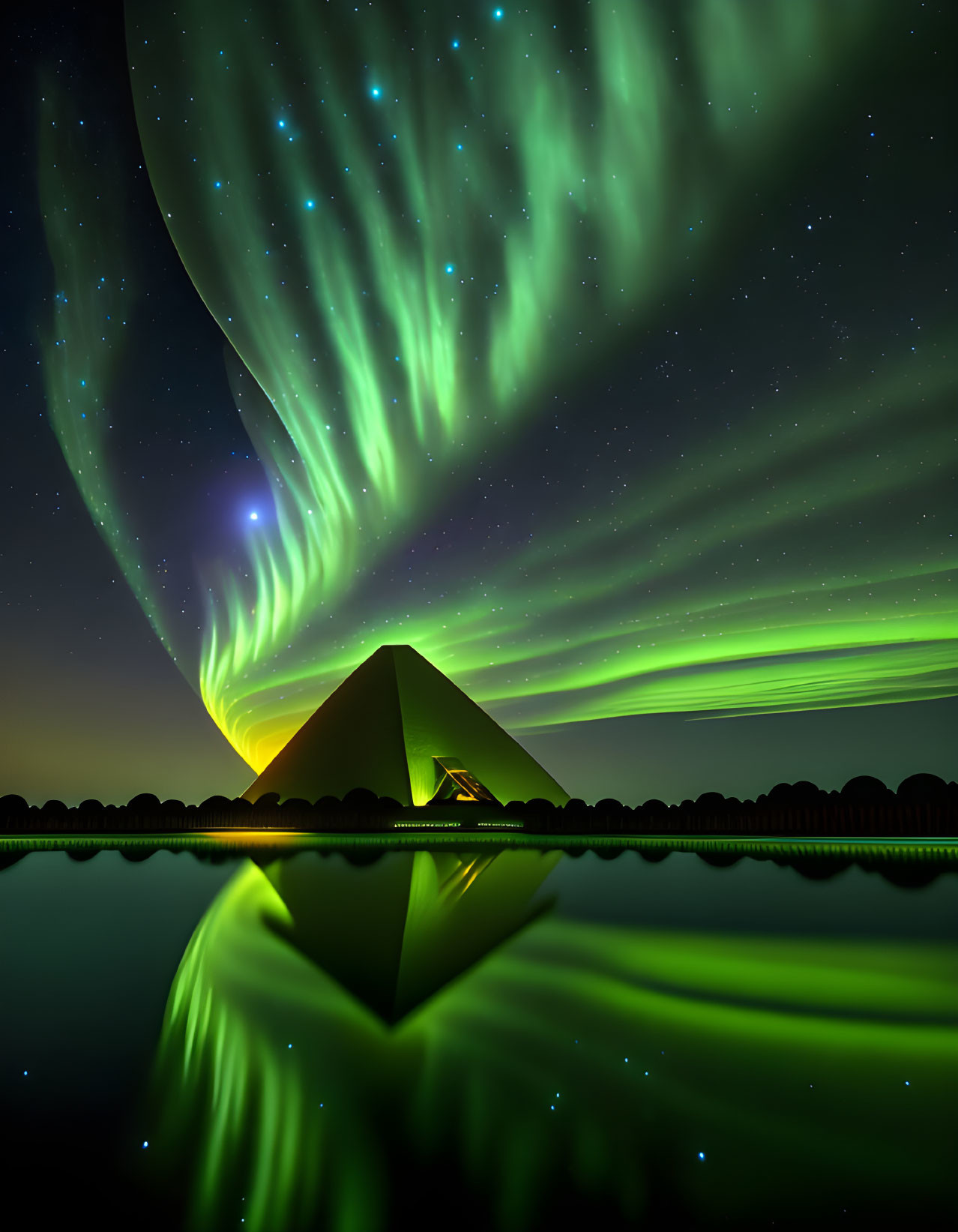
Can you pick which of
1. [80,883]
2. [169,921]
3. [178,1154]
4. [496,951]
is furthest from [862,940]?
[80,883]

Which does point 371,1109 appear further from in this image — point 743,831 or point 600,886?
point 743,831

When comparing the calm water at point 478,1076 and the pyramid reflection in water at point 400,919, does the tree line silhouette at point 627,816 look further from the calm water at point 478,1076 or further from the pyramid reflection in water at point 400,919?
the calm water at point 478,1076

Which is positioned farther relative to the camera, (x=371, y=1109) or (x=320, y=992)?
(x=320, y=992)

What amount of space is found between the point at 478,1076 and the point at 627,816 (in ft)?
138

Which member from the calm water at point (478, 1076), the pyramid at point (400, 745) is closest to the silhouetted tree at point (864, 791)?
the pyramid at point (400, 745)

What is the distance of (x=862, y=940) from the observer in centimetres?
753

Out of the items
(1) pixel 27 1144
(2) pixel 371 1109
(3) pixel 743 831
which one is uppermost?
(3) pixel 743 831

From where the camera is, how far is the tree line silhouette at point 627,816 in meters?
41.7

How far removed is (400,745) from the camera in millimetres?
65062

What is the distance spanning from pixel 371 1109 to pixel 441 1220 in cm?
89

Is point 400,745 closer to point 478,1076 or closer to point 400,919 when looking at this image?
point 400,919

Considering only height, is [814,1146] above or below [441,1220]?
above

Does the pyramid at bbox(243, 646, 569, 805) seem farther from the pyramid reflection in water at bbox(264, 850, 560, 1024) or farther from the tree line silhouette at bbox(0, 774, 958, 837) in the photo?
the pyramid reflection in water at bbox(264, 850, 560, 1024)

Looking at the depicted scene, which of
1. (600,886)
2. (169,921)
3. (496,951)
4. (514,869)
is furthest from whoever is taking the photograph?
(514,869)
